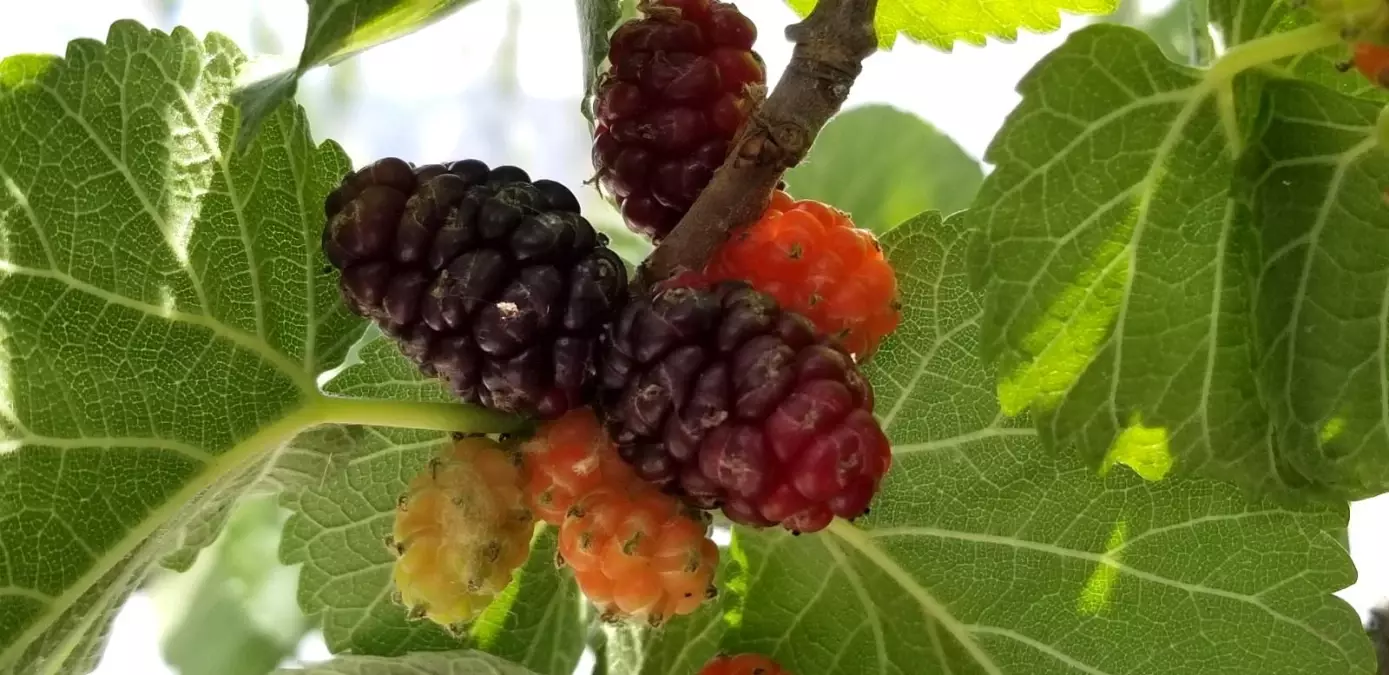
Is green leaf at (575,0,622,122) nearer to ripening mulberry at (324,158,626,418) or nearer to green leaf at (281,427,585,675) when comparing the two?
ripening mulberry at (324,158,626,418)

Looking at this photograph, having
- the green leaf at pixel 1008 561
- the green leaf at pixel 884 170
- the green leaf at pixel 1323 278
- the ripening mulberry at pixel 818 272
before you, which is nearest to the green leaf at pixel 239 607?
the green leaf at pixel 884 170

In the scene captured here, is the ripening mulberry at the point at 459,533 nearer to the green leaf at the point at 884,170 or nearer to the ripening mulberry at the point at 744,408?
the ripening mulberry at the point at 744,408

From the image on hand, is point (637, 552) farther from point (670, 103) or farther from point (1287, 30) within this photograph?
point (1287, 30)

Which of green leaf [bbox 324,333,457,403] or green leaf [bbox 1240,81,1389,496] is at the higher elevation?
green leaf [bbox 1240,81,1389,496]

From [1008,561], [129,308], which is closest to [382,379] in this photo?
[129,308]

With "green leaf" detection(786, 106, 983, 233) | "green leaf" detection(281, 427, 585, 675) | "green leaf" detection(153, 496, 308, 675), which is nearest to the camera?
"green leaf" detection(281, 427, 585, 675)

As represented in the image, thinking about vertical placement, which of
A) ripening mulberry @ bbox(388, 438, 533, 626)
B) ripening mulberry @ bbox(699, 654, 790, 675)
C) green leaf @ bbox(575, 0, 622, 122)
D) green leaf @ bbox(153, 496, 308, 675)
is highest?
green leaf @ bbox(575, 0, 622, 122)

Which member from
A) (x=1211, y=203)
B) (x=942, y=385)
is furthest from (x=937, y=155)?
(x=1211, y=203)

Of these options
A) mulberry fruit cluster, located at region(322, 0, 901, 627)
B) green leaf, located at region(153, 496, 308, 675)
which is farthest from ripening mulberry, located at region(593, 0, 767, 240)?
green leaf, located at region(153, 496, 308, 675)
